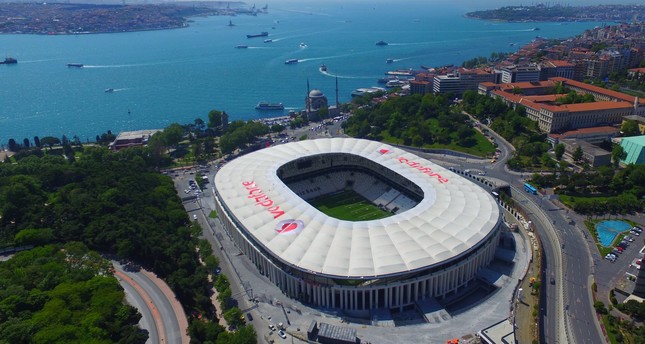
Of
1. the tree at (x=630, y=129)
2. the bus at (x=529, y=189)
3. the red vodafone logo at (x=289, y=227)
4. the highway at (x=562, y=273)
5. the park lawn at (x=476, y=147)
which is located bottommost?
the highway at (x=562, y=273)

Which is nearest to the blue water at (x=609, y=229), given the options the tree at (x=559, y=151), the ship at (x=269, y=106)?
the tree at (x=559, y=151)

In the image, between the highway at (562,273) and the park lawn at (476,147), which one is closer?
the highway at (562,273)

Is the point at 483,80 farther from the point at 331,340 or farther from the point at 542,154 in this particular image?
the point at 331,340

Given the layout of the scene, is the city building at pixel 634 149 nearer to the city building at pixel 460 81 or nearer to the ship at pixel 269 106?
the city building at pixel 460 81

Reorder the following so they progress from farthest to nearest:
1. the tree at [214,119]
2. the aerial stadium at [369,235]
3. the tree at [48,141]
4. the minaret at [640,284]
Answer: the tree at [214,119] < the tree at [48,141] < the aerial stadium at [369,235] < the minaret at [640,284]

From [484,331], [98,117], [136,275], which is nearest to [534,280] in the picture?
[484,331]

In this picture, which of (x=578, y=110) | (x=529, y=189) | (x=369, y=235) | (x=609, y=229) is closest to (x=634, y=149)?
(x=578, y=110)
